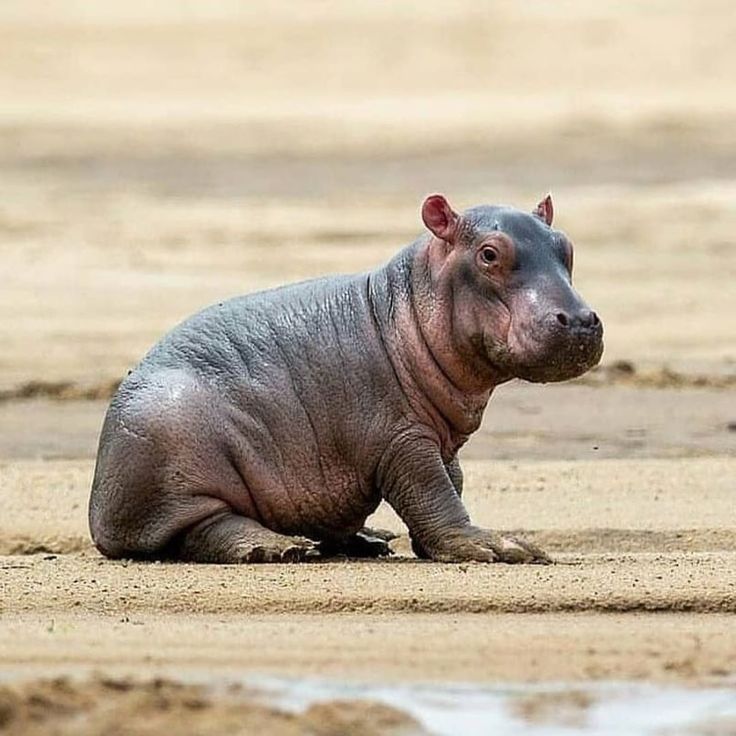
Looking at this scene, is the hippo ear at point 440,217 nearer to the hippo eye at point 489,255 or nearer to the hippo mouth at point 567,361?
the hippo eye at point 489,255

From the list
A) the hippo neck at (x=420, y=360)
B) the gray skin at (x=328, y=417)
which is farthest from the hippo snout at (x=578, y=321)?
the hippo neck at (x=420, y=360)

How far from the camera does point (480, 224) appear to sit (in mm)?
8188

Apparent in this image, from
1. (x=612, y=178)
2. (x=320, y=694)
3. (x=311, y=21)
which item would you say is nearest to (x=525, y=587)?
(x=320, y=694)

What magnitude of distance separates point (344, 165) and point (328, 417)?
56.5 feet

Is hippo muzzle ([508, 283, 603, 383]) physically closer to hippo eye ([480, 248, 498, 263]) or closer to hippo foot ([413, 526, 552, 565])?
hippo eye ([480, 248, 498, 263])

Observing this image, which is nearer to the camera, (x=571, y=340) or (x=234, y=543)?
(x=571, y=340)

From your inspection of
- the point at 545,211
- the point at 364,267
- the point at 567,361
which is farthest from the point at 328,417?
the point at 364,267

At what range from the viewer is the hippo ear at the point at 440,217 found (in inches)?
324

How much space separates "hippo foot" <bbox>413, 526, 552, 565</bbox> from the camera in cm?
813

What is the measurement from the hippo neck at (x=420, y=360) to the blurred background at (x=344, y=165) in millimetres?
3243

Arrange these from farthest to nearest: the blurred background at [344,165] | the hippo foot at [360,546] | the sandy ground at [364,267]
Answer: the blurred background at [344,165]
the hippo foot at [360,546]
the sandy ground at [364,267]

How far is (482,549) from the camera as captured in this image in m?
8.16

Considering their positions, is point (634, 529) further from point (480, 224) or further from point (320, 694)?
point (320, 694)

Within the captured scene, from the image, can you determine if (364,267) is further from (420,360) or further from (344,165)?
(420,360)
